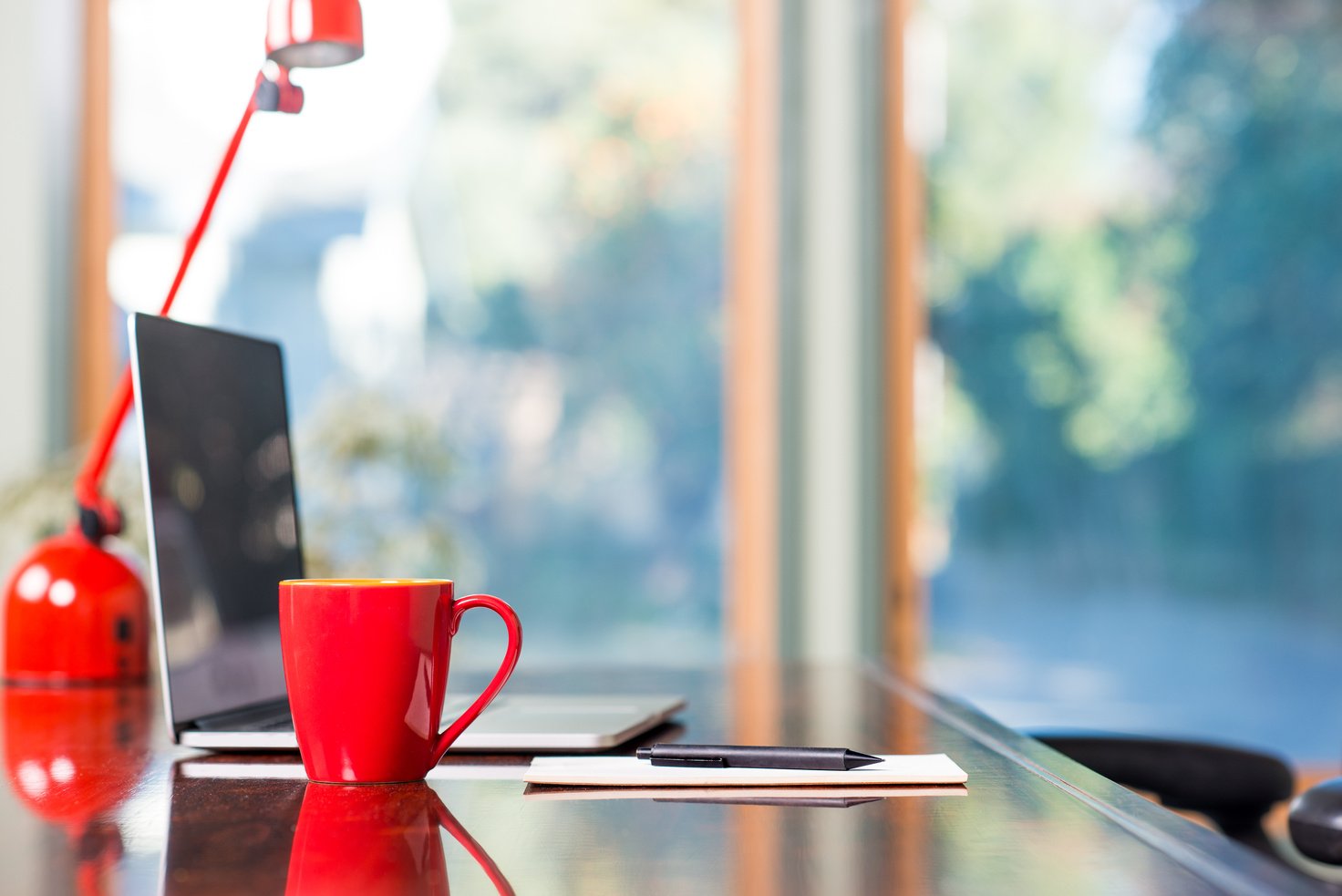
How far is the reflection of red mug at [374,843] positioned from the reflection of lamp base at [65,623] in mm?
585

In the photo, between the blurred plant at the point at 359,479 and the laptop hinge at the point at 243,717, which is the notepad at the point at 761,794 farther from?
the blurred plant at the point at 359,479

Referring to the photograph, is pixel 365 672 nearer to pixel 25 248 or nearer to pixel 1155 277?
pixel 25 248

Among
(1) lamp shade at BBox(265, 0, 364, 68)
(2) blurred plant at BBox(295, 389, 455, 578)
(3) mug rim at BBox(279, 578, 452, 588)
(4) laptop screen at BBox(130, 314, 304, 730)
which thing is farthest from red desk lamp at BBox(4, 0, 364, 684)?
(2) blurred plant at BBox(295, 389, 455, 578)

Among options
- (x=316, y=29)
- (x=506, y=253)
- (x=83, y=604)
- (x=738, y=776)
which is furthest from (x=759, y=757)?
(x=506, y=253)

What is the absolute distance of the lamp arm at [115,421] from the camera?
0.97 metres

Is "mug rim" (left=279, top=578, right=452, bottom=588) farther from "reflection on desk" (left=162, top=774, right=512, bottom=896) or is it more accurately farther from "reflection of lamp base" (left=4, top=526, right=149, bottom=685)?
"reflection of lamp base" (left=4, top=526, right=149, bottom=685)

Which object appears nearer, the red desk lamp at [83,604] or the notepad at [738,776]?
the notepad at [738,776]

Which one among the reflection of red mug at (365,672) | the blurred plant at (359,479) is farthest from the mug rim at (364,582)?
the blurred plant at (359,479)

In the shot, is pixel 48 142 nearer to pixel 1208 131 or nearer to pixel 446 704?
pixel 446 704

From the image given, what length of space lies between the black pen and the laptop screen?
0.31 meters

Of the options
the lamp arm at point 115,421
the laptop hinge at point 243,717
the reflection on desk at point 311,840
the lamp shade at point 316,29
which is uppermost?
the lamp shade at point 316,29

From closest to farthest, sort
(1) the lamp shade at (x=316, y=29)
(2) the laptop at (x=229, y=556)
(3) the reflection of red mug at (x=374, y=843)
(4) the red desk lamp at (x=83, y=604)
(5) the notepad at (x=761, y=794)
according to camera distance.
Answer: (3) the reflection of red mug at (x=374, y=843) → (5) the notepad at (x=761, y=794) → (2) the laptop at (x=229, y=556) → (1) the lamp shade at (x=316, y=29) → (4) the red desk lamp at (x=83, y=604)

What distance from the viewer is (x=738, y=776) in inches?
25.5

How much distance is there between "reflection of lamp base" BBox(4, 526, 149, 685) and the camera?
1136 mm
